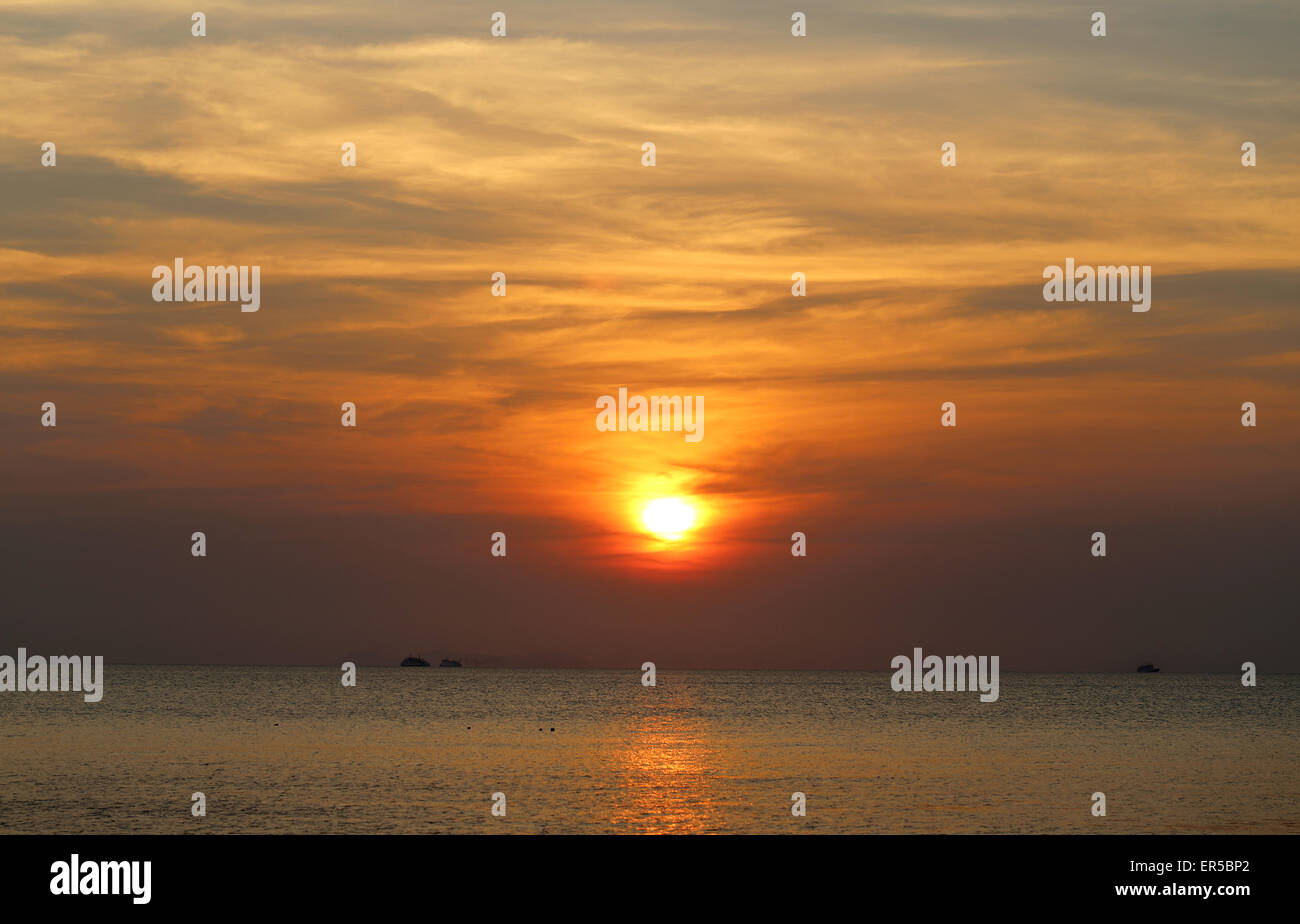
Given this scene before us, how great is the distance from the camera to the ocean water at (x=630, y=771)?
49.1 meters

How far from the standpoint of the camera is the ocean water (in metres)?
49.1

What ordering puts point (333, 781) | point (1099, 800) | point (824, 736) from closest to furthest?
point (1099, 800) → point (333, 781) → point (824, 736)

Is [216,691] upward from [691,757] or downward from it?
upward

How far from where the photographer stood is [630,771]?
231 ft
